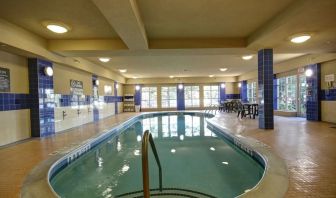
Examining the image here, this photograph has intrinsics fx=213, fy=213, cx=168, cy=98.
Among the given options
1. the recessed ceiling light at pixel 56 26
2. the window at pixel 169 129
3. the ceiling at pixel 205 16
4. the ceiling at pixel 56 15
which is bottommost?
the window at pixel 169 129

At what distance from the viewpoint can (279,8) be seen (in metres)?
3.75

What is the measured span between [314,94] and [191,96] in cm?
921

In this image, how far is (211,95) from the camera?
16.4 meters

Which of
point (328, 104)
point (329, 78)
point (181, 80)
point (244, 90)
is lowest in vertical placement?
point (328, 104)

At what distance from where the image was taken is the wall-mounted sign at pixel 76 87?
24.9 ft

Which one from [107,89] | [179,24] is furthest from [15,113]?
[107,89]

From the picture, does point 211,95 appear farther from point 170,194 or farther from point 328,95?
point 170,194

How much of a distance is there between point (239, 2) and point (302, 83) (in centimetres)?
734

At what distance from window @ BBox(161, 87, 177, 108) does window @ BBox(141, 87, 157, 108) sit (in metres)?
0.61

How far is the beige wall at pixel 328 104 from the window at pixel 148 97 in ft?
35.2

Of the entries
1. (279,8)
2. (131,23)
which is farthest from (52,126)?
(279,8)

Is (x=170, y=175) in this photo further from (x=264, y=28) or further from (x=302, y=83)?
(x=302, y=83)

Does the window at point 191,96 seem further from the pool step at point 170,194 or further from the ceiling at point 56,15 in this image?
the pool step at point 170,194

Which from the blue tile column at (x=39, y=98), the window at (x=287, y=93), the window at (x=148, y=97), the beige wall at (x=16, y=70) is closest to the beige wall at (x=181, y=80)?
the window at (x=148, y=97)
